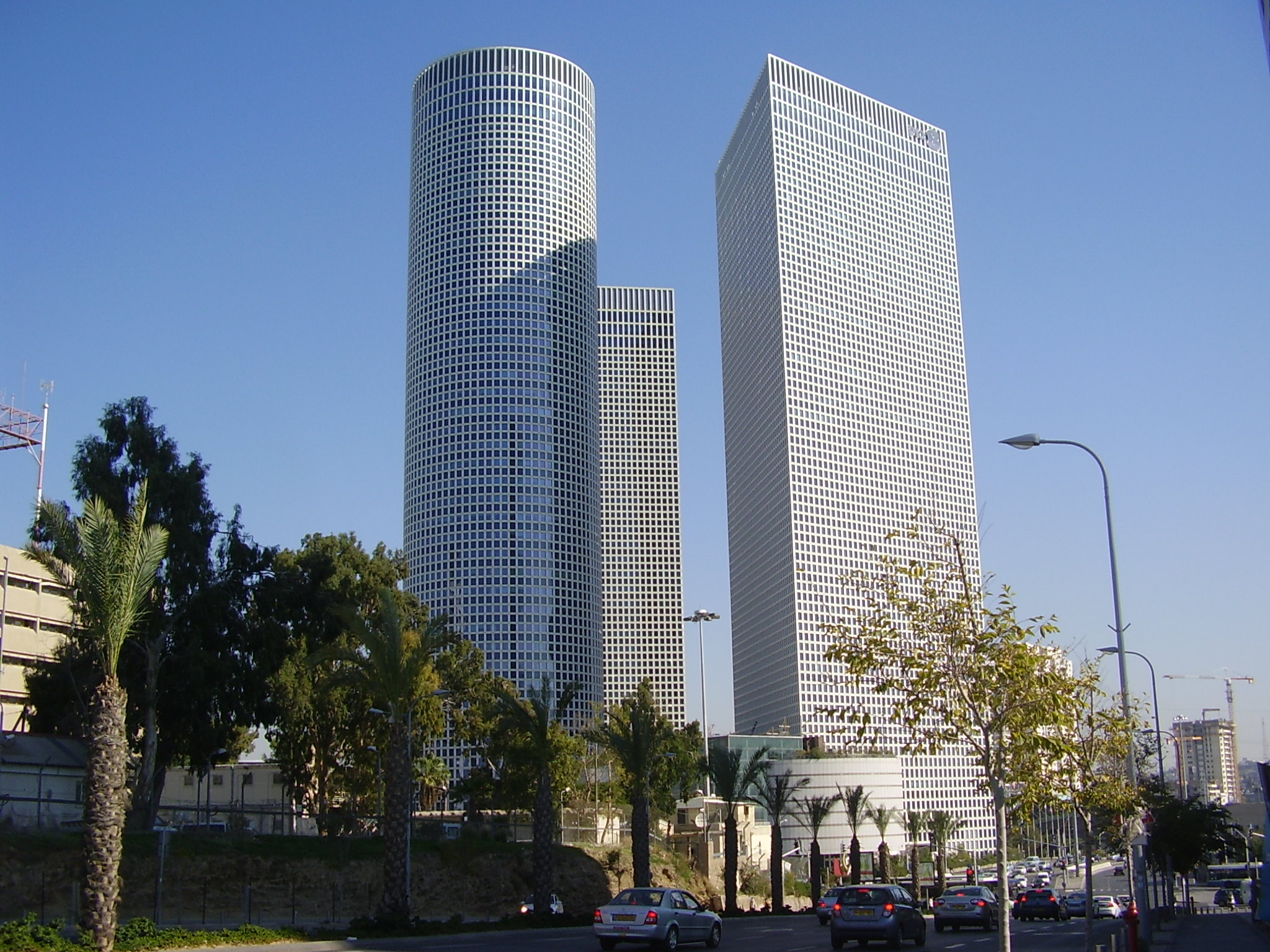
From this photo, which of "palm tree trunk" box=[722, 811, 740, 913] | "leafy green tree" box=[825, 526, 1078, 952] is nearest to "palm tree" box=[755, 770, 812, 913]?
"palm tree trunk" box=[722, 811, 740, 913]

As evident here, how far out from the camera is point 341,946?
90.5 feet

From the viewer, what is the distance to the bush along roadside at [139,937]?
74.8ft

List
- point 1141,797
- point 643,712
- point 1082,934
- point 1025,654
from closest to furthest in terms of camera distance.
→ point 1025,654
point 1141,797
point 1082,934
point 643,712

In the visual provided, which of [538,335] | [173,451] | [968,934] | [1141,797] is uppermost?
[538,335]

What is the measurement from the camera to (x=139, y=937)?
84.0ft

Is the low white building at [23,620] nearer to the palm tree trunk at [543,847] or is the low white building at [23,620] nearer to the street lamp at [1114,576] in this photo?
the palm tree trunk at [543,847]

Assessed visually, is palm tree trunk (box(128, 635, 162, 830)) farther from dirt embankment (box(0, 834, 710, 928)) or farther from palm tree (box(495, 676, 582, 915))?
palm tree (box(495, 676, 582, 915))

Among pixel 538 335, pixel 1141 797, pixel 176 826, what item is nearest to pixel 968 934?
pixel 1141 797

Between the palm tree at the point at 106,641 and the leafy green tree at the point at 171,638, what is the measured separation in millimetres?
18350

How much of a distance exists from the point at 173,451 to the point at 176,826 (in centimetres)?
1484

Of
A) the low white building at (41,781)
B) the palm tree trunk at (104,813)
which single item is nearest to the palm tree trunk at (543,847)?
the low white building at (41,781)

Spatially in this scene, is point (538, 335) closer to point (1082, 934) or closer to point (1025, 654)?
point (1082, 934)

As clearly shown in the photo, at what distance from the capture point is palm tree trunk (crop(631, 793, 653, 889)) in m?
46.2

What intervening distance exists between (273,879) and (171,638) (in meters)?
10.9
